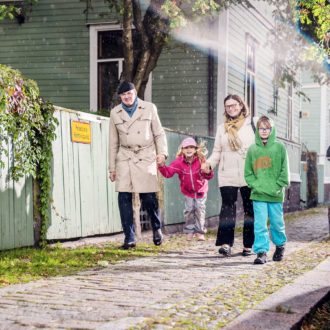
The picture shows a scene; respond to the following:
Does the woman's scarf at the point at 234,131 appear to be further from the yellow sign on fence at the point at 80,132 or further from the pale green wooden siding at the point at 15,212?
the pale green wooden siding at the point at 15,212

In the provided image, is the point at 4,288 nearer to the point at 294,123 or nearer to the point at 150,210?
the point at 150,210

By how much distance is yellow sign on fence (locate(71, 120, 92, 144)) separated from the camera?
8250 mm

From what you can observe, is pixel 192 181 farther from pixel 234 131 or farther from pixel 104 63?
pixel 104 63

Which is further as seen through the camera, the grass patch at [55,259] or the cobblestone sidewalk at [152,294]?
the grass patch at [55,259]

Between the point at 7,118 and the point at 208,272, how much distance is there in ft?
8.12

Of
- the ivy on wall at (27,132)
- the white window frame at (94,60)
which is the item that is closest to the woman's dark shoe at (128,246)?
the ivy on wall at (27,132)

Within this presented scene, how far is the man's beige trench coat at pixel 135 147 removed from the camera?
786 cm

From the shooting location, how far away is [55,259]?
687 cm

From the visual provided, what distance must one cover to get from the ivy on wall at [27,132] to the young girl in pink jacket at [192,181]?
7.44 feet

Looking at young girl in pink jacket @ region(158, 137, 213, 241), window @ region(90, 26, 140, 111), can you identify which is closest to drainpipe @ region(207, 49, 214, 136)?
window @ region(90, 26, 140, 111)

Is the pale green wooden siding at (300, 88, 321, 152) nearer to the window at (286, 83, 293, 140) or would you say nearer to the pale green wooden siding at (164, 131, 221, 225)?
the window at (286, 83, 293, 140)

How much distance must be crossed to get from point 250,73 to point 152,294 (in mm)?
12815

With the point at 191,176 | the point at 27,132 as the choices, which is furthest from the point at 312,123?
the point at 27,132

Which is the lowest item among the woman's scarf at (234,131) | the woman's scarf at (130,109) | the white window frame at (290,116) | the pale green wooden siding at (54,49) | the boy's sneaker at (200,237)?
the boy's sneaker at (200,237)
